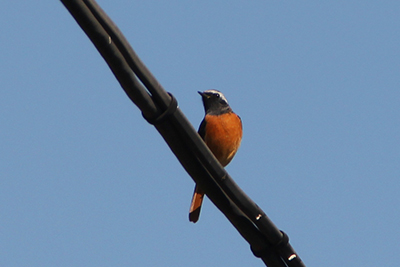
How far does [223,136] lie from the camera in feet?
26.3

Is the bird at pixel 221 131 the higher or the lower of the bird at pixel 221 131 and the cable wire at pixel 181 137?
the higher

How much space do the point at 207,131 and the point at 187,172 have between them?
4317 millimetres

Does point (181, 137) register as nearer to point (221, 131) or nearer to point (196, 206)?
point (196, 206)

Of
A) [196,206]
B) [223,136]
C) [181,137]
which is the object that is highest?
[223,136]

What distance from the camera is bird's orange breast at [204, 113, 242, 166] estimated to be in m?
8.02

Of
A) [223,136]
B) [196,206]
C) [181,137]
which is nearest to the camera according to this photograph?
[181,137]

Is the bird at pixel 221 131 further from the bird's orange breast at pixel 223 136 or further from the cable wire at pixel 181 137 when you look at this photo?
the cable wire at pixel 181 137

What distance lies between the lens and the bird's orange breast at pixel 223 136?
802 centimetres

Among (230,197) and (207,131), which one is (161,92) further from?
(207,131)

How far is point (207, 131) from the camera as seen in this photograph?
26.6 ft

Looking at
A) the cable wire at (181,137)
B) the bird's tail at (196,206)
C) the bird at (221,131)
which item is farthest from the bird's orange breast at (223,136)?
the cable wire at (181,137)

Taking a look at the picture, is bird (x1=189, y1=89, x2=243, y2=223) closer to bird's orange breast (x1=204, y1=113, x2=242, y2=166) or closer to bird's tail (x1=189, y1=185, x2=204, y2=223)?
bird's orange breast (x1=204, y1=113, x2=242, y2=166)

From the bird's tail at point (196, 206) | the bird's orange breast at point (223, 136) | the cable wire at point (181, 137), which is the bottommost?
the cable wire at point (181, 137)

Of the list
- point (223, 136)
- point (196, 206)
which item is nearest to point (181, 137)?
point (196, 206)
